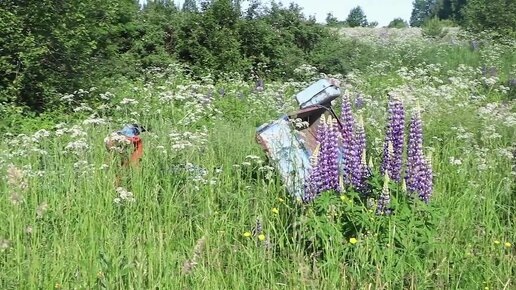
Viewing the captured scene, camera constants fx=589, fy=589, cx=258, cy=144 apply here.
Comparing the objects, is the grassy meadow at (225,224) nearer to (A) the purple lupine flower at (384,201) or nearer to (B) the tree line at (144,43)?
(A) the purple lupine flower at (384,201)

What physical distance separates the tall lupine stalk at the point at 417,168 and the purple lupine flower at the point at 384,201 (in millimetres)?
286

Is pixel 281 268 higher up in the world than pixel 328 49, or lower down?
lower down

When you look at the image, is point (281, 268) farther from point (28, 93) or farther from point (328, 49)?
point (328, 49)

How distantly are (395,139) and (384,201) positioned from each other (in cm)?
54

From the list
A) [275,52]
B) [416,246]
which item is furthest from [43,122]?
[275,52]

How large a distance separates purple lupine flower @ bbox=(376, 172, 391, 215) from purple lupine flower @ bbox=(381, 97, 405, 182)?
11.0 inches

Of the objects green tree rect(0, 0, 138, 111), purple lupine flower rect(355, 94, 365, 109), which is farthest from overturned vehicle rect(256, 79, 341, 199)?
green tree rect(0, 0, 138, 111)

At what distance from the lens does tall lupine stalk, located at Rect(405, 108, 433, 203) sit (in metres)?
3.55

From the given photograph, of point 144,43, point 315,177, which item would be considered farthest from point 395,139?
point 144,43

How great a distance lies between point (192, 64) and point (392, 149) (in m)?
10.5

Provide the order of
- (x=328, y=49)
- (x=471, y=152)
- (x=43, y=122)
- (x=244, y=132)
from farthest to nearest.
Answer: (x=328, y=49) < (x=43, y=122) < (x=244, y=132) < (x=471, y=152)

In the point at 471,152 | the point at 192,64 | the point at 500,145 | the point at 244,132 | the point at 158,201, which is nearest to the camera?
the point at 158,201

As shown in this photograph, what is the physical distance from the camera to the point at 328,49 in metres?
14.6

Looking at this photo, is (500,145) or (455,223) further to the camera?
(500,145)
